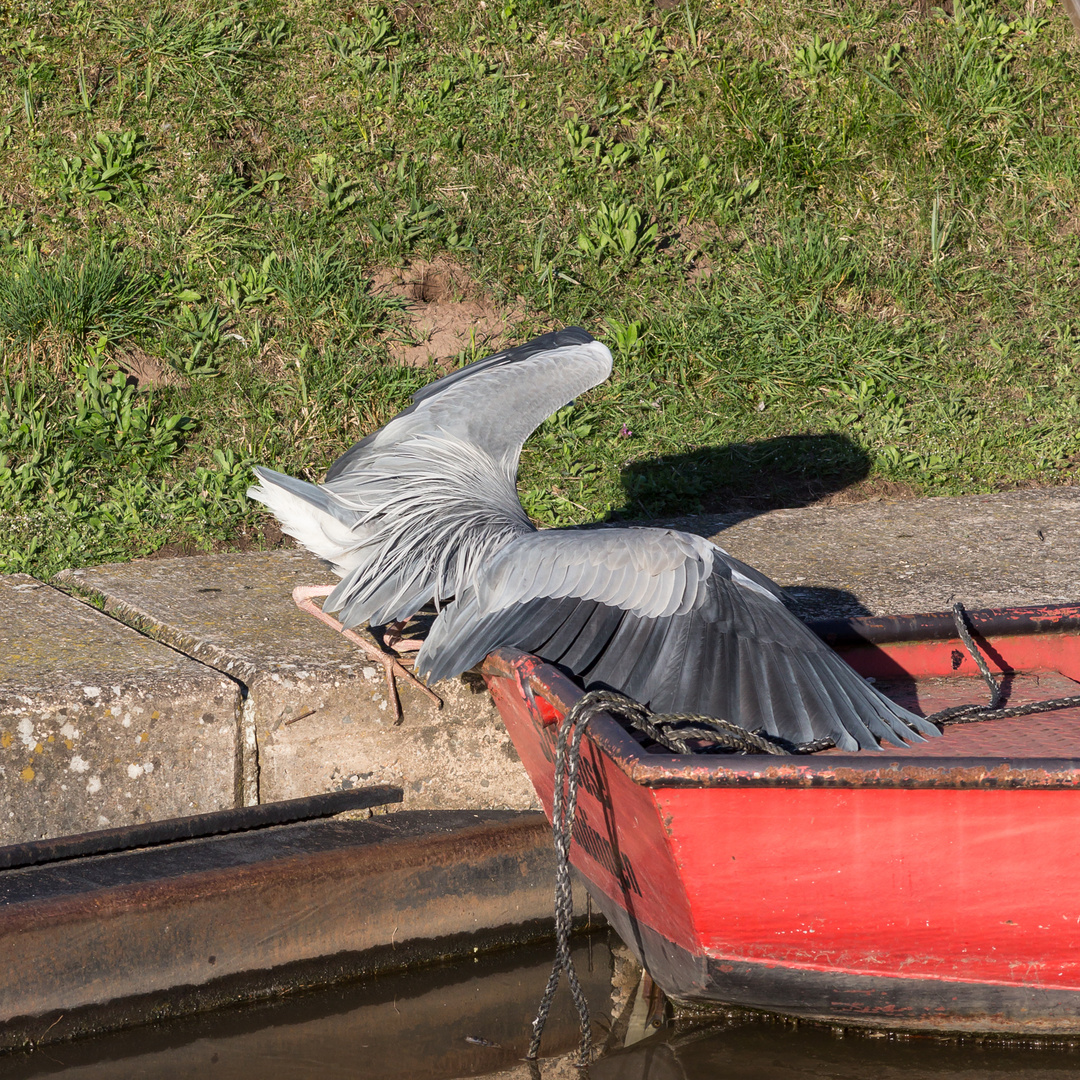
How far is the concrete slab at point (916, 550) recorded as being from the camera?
418cm

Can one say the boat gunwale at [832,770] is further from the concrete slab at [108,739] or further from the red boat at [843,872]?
the concrete slab at [108,739]

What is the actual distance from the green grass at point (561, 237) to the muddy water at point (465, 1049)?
6.20 feet

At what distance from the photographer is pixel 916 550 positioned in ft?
15.3

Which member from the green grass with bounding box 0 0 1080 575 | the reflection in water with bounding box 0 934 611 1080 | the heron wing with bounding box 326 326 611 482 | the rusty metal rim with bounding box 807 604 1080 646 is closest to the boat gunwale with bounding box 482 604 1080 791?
the reflection in water with bounding box 0 934 611 1080

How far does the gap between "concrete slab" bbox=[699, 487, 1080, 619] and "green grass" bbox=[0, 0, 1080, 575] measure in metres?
0.39

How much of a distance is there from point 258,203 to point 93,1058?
4182mm

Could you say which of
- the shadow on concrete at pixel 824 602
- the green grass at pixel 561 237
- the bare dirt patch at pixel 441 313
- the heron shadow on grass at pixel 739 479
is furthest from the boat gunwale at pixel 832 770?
the bare dirt patch at pixel 441 313

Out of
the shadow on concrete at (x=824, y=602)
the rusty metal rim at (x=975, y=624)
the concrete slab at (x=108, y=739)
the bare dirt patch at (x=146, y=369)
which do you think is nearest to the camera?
the concrete slab at (x=108, y=739)

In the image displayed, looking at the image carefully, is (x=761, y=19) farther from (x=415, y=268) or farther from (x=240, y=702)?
(x=240, y=702)

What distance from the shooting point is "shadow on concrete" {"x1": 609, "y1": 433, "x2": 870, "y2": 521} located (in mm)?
5215

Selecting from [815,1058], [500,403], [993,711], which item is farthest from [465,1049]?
[500,403]

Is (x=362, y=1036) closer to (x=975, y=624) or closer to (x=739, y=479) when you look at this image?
(x=975, y=624)

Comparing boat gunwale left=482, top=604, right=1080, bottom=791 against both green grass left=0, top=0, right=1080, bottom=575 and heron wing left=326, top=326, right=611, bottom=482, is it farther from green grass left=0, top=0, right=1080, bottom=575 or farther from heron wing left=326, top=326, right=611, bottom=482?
green grass left=0, top=0, right=1080, bottom=575

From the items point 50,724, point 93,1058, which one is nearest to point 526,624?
point 50,724
